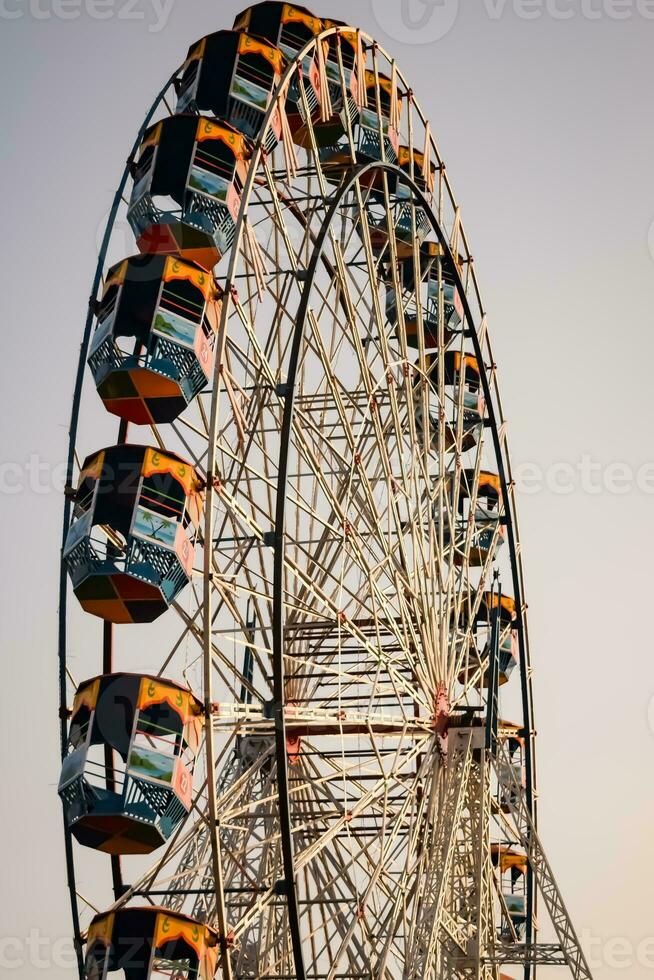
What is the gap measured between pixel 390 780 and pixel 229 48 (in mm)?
9881

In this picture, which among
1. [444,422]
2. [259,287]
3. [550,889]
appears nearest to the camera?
[259,287]

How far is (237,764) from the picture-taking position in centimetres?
2350

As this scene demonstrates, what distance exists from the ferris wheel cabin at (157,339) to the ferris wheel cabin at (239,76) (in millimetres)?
3304

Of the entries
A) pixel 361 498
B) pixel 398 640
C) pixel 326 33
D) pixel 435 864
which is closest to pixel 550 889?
pixel 435 864

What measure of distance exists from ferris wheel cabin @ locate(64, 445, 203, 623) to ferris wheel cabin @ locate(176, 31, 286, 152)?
573 cm

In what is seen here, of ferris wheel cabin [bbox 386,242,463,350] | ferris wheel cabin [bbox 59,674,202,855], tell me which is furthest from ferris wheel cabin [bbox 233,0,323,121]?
ferris wheel cabin [bbox 59,674,202,855]

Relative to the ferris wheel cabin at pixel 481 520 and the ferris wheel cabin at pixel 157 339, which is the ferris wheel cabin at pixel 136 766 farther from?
the ferris wheel cabin at pixel 481 520

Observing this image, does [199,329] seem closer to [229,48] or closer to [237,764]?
[229,48]

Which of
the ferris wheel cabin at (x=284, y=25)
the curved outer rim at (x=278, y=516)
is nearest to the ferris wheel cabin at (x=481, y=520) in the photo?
the curved outer rim at (x=278, y=516)

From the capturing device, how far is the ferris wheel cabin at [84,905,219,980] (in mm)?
18688

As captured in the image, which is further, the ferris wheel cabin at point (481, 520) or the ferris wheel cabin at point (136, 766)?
the ferris wheel cabin at point (481, 520)

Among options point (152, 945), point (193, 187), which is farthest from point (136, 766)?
point (193, 187)

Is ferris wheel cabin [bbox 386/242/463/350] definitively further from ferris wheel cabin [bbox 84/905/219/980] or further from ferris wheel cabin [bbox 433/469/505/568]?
ferris wheel cabin [bbox 84/905/219/980]

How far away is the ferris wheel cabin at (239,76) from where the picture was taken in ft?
76.8
